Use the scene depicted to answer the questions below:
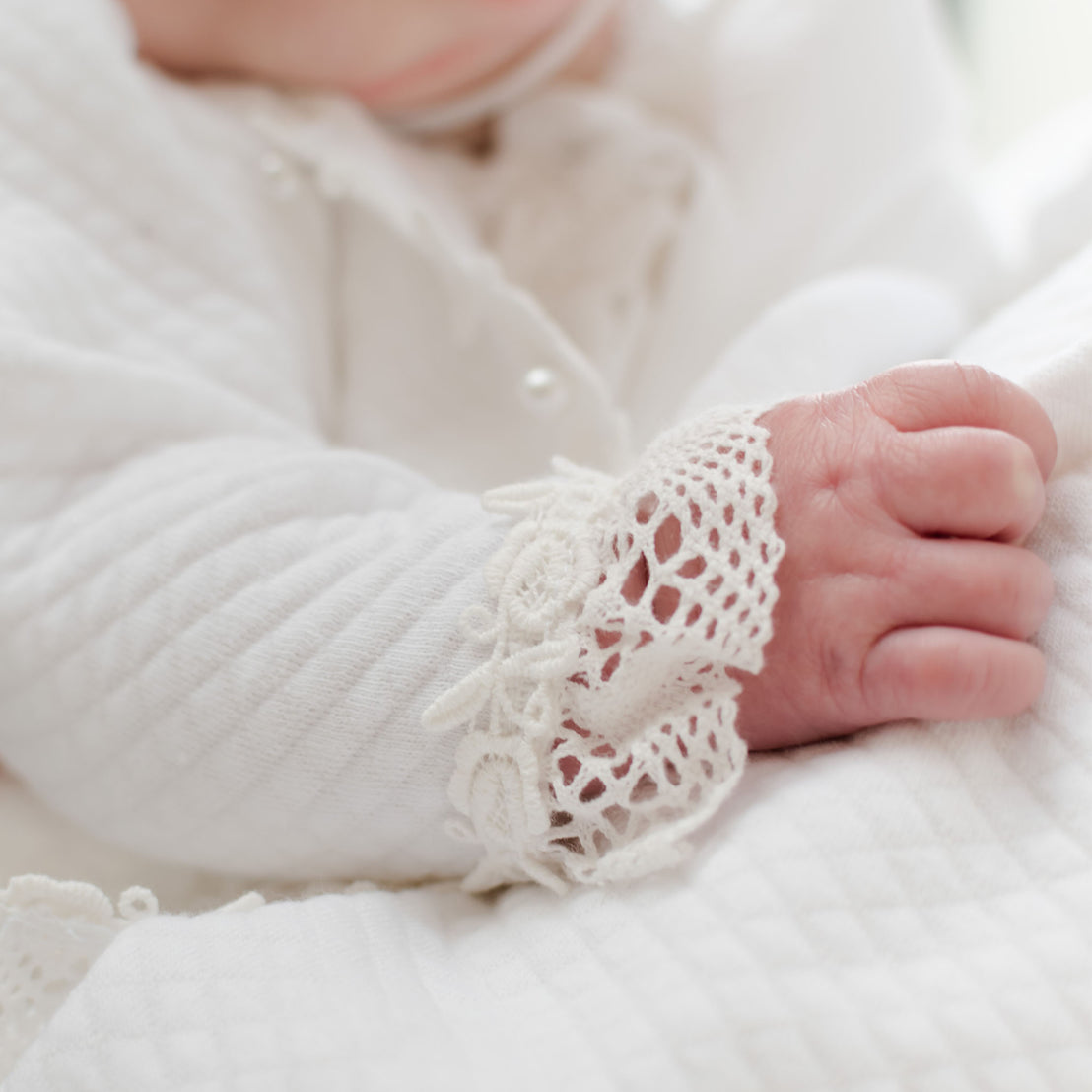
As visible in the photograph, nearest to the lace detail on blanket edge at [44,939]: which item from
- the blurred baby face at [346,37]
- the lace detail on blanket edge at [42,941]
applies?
the lace detail on blanket edge at [42,941]

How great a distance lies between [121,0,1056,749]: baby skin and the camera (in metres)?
0.44

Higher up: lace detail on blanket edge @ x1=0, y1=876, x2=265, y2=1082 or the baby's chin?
the baby's chin

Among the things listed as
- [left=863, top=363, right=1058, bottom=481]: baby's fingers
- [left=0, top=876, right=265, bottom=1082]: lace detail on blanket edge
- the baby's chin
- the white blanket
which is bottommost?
[left=0, top=876, right=265, bottom=1082]: lace detail on blanket edge

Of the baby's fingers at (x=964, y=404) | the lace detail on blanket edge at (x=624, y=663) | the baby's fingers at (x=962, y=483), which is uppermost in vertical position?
the baby's fingers at (x=964, y=404)

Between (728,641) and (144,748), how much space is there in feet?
1.02

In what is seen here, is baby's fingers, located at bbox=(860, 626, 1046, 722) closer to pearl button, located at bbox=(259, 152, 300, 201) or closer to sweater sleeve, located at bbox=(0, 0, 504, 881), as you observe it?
sweater sleeve, located at bbox=(0, 0, 504, 881)

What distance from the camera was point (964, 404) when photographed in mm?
469

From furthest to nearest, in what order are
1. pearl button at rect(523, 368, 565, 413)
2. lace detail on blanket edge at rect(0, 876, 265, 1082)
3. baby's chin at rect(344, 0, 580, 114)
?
baby's chin at rect(344, 0, 580, 114), pearl button at rect(523, 368, 565, 413), lace detail on blanket edge at rect(0, 876, 265, 1082)

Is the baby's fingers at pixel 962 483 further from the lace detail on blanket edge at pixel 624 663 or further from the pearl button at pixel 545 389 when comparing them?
the pearl button at pixel 545 389

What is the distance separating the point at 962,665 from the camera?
43cm

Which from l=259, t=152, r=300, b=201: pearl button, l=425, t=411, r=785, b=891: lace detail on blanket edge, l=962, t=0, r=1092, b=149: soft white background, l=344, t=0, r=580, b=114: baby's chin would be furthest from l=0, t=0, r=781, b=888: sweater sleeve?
l=962, t=0, r=1092, b=149: soft white background

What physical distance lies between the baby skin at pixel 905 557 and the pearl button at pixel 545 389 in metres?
0.28

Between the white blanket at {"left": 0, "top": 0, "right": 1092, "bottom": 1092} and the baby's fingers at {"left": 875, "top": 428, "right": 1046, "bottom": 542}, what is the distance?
0.06m

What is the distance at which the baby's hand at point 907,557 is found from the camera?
436 millimetres
